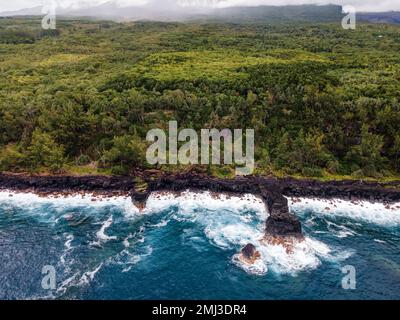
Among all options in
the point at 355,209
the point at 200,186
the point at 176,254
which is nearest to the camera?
the point at 176,254

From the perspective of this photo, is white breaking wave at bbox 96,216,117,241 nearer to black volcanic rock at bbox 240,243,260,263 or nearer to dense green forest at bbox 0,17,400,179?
dense green forest at bbox 0,17,400,179

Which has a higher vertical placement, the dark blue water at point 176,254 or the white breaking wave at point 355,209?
the white breaking wave at point 355,209

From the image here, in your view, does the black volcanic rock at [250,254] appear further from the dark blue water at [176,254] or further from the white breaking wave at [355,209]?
the white breaking wave at [355,209]

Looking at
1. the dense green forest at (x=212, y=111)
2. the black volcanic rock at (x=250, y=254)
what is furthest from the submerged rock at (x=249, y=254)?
the dense green forest at (x=212, y=111)

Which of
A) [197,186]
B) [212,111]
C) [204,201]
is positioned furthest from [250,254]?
[212,111]

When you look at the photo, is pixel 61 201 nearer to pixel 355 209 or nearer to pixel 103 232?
pixel 103 232

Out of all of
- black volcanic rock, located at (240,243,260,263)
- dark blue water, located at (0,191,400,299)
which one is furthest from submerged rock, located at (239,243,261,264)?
dark blue water, located at (0,191,400,299)
